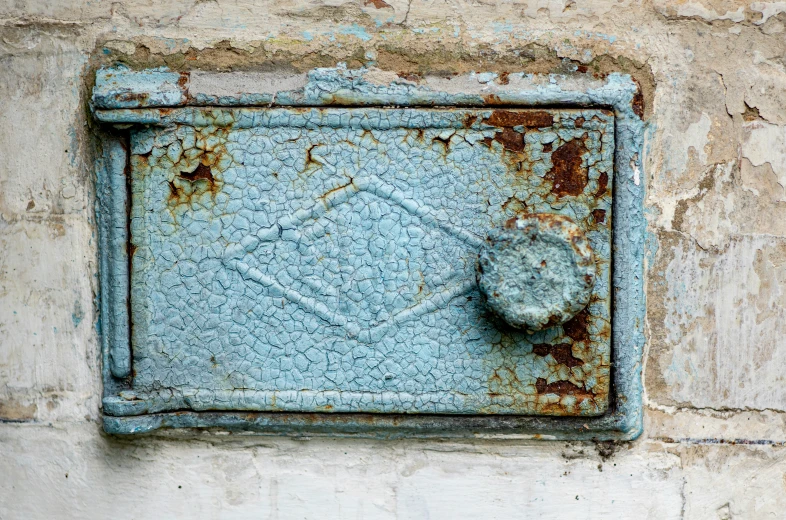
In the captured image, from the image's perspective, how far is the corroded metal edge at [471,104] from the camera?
3.09 feet

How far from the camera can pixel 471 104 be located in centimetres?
94

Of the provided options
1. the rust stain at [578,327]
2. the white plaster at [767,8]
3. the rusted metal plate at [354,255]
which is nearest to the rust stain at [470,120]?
the rusted metal plate at [354,255]

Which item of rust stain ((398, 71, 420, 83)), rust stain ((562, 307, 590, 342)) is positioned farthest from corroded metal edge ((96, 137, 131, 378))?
rust stain ((562, 307, 590, 342))

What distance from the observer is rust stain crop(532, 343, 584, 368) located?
96 cm

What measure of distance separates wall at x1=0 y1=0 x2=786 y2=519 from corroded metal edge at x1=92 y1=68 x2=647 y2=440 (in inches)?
0.9

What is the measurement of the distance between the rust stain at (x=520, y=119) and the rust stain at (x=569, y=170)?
0.14 feet

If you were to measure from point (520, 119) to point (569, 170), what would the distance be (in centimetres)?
9

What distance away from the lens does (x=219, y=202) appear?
96 cm

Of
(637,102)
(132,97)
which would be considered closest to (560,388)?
(637,102)

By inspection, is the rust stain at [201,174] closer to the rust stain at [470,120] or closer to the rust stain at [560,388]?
the rust stain at [470,120]

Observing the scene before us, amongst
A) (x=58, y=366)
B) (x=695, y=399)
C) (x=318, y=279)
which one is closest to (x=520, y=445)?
(x=695, y=399)

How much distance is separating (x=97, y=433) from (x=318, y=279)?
0.39m

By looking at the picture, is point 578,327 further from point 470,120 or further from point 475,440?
point 470,120

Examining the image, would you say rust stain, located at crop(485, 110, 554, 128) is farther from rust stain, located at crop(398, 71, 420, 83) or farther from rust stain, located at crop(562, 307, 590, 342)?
rust stain, located at crop(562, 307, 590, 342)
